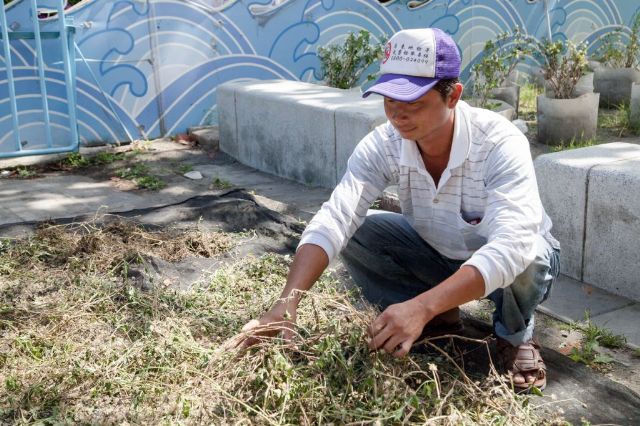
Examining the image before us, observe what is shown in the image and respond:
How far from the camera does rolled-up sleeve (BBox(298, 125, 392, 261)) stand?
2760 millimetres

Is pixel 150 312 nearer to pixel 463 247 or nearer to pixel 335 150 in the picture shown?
pixel 463 247

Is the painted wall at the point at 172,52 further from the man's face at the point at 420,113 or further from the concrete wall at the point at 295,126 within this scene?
the man's face at the point at 420,113

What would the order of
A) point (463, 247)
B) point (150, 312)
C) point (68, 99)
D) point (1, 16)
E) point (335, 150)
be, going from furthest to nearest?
point (68, 99) < point (1, 16) < point (335, 150) < point (150, 312) < point (463, 247)

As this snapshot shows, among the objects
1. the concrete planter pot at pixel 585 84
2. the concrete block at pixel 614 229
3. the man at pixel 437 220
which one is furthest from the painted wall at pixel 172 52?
the concrete block at pixel 614 229

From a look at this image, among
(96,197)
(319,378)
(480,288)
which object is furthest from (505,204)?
(96,197)

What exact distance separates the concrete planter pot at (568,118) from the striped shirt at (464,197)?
4.58 m

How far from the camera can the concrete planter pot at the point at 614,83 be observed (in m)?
9.23

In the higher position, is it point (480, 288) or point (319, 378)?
point (480, 288)

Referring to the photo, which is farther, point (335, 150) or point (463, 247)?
point (335, 150)

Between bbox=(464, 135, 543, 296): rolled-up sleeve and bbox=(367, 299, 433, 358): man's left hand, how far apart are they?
241 mm

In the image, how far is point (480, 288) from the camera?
2.46 metres

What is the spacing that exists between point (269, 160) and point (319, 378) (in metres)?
4.30

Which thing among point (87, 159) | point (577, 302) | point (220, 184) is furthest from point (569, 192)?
point (87, 159)

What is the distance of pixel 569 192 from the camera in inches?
157
